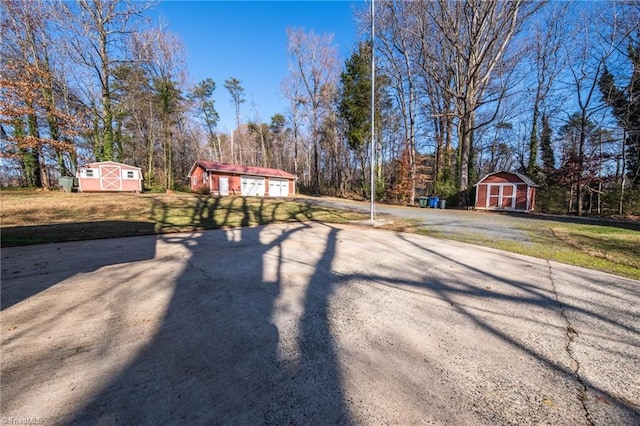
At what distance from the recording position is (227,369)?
6.18 ft

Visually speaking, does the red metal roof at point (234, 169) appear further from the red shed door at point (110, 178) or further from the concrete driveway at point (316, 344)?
the concrete driveway at point (316, 344)

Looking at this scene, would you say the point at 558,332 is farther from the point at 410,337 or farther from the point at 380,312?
the point at 380,312

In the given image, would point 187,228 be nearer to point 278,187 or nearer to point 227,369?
point 227,369

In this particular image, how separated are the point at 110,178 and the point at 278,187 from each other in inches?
585

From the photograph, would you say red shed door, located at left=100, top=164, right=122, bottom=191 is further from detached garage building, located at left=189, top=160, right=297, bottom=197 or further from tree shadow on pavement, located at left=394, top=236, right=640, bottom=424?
tree shadow on pavement, located at left=394, top=236, right=640, bottom=424

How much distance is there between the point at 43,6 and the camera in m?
16.8

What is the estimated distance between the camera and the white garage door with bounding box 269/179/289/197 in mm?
28219

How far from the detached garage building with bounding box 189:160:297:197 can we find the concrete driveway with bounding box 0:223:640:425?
20.7 meters

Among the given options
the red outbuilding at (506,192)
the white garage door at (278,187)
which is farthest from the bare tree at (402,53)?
the white garage door at (278,187)

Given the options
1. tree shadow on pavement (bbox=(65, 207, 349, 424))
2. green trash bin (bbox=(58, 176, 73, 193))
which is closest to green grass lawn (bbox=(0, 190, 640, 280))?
tree shadow on pavement (bbox=(65, 207, 349, 424))

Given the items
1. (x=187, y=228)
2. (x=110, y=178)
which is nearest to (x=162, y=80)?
(x=110, y=178)

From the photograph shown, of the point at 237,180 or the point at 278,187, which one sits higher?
the point at 237,180

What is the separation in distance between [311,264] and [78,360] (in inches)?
123

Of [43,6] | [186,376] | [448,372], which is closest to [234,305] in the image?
[186,376]
